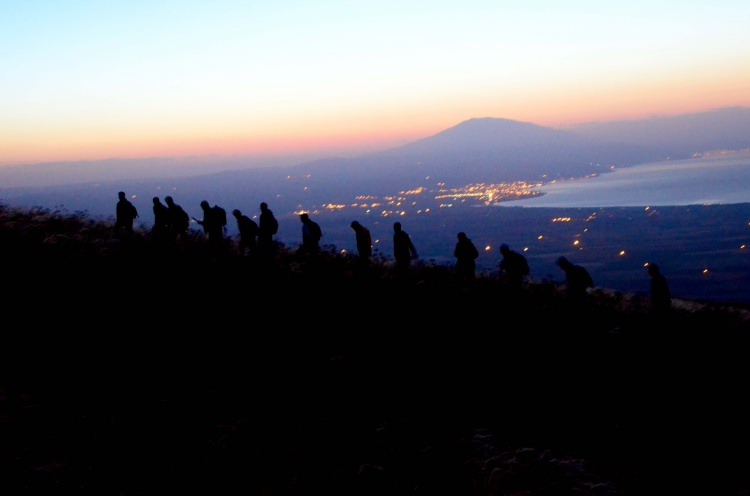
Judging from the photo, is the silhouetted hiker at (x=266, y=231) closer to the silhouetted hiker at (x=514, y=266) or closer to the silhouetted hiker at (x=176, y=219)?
the silhouetted hiker at (x=176, y=219)

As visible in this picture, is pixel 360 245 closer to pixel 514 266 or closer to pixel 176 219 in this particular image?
pixel 514 266

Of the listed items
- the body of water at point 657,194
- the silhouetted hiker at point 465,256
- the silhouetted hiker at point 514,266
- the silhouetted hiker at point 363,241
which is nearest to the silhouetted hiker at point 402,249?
the silhouetted hiker at point 363,241

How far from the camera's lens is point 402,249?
800 inches

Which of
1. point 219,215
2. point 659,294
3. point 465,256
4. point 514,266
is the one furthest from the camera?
point 219,215

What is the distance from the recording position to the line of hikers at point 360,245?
16.3 m

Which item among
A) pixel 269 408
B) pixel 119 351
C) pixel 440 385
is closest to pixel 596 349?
pixel 440 385

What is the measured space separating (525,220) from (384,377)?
360 feet

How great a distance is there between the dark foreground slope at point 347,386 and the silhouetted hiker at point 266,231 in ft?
5.60

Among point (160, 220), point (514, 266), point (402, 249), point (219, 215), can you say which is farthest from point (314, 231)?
point (514, 266)

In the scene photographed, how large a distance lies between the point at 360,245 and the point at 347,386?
8.40 meters

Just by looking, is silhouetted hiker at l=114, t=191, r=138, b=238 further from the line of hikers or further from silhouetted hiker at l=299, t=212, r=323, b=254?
silhouetted hiker at l=299, t=212, r=323, b=254

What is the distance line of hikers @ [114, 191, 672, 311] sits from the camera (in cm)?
1633

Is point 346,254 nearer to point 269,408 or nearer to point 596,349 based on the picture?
point 596,349

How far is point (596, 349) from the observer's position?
14508 millimetres
